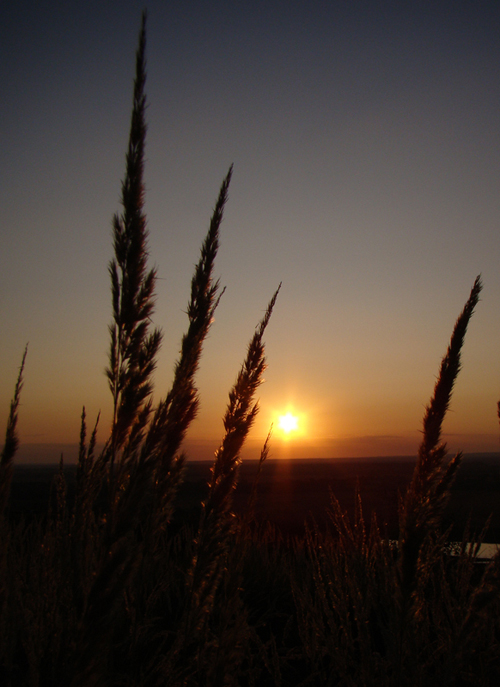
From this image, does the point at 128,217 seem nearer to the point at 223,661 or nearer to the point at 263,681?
the point at 223,661

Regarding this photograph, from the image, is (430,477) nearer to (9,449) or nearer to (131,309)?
(131,309)

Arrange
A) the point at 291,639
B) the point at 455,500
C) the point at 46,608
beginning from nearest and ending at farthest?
the point at 46,608
the point at 291,639
the point at 455,500

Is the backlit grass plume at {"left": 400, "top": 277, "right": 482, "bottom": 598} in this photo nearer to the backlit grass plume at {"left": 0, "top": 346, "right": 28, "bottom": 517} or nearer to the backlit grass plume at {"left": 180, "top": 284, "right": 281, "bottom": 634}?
the backlit grass plume at {"left": 180, "top": 284, "right": 281, "bottom": 634}

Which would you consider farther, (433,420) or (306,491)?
(306,491)

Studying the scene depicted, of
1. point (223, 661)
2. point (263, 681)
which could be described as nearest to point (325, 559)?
point (263, 681)

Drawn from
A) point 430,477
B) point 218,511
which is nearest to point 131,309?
point 218,511

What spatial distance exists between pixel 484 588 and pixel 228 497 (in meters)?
0.83

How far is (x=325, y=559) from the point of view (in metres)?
3.13

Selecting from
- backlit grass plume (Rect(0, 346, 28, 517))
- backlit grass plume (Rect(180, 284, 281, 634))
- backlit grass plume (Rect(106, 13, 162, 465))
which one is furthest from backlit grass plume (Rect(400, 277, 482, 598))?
backlit grass plume (Rect(0, 346, 28, 517))

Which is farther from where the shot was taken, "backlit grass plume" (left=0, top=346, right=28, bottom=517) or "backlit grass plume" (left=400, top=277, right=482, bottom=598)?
"backlit grass plume" (left=0, top=346, right=28, bottom=517)

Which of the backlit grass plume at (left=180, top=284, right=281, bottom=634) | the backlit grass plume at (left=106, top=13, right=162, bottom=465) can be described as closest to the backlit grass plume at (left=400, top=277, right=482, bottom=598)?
the backlit grass plume at (left=180, top=284, right=281, bottom=634)

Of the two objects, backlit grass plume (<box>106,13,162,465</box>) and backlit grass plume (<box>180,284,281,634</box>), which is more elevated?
backlit grass plume (<box>106,13,162,465</box>)

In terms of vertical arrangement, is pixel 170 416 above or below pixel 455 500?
above

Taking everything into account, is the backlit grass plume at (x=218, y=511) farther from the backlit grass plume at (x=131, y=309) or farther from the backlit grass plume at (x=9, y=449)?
the backlit grass plume at (x=9, y=449)
